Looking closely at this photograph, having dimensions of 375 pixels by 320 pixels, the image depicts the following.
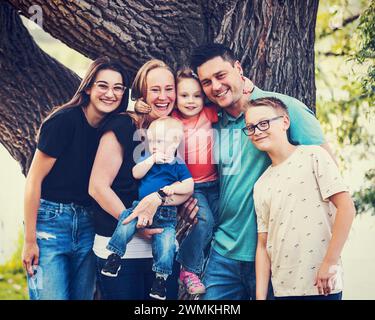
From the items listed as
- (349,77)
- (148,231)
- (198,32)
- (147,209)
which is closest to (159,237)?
(148,231)

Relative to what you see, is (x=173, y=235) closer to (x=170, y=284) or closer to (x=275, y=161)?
(x=170, y=284)

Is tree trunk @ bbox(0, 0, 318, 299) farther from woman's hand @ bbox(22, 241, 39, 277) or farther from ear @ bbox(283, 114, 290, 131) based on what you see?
woman's hand @ bbox(22, 241, 39, 277)

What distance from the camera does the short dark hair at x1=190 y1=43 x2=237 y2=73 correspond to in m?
4.77

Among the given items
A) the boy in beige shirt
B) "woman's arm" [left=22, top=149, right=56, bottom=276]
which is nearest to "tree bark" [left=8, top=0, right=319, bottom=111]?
the boy in beige shirt

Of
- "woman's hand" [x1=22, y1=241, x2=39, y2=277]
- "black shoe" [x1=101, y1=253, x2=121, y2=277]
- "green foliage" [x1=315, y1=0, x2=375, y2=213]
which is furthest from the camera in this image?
"green foliage" [x1=315, y1=0, x2=375, y2=213]

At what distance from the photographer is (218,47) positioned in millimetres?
4805

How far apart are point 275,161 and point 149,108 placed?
0.92 metres

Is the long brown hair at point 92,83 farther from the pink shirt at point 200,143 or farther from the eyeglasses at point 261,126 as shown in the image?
the eyeglasses at point 261,126

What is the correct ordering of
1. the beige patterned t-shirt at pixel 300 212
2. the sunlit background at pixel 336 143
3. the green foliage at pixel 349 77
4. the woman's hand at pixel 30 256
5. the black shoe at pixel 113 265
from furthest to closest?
1. the green foliage at pixel 349 77
2. the sunlit background at pixel 336 143
3. the woman's hand at pixel 30 256
4. the black shoe at pixel 113 265
5. the beige patterned t-shirt at pixel 300 212

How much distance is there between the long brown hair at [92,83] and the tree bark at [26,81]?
0.48ft

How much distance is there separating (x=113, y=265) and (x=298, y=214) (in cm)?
128

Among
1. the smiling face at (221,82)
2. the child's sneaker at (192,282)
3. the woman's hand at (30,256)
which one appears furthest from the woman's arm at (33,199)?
the smiling face at (221,82)

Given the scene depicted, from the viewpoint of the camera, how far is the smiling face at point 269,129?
15.3 feet

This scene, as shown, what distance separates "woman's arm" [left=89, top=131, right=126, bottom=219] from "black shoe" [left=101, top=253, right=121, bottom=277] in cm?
27
